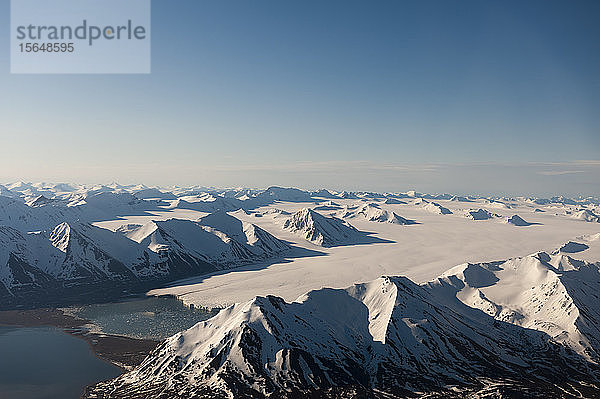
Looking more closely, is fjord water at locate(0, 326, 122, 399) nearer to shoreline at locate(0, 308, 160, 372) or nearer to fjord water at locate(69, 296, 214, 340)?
shoreline at locate(0, 308, 160, 372)

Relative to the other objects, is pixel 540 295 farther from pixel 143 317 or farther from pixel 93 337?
pixel 93 337

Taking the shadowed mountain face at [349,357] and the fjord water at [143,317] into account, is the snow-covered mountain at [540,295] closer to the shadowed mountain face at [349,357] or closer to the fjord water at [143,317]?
the shadowed mountain face at [349,357]

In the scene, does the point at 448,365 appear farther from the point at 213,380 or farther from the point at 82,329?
the point at 82,329

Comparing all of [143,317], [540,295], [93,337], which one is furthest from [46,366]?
[540,295]

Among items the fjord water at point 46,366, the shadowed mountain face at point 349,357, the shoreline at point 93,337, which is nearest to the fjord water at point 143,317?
the shoreline at point 93,337

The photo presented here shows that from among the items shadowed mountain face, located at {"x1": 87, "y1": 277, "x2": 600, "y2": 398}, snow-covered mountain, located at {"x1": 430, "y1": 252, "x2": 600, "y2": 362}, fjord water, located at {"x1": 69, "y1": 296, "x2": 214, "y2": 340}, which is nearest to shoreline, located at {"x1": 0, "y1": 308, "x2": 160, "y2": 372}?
fjord water, located at {"x1": 69, "y1": 296, "x2": 214, "y2": 340}
